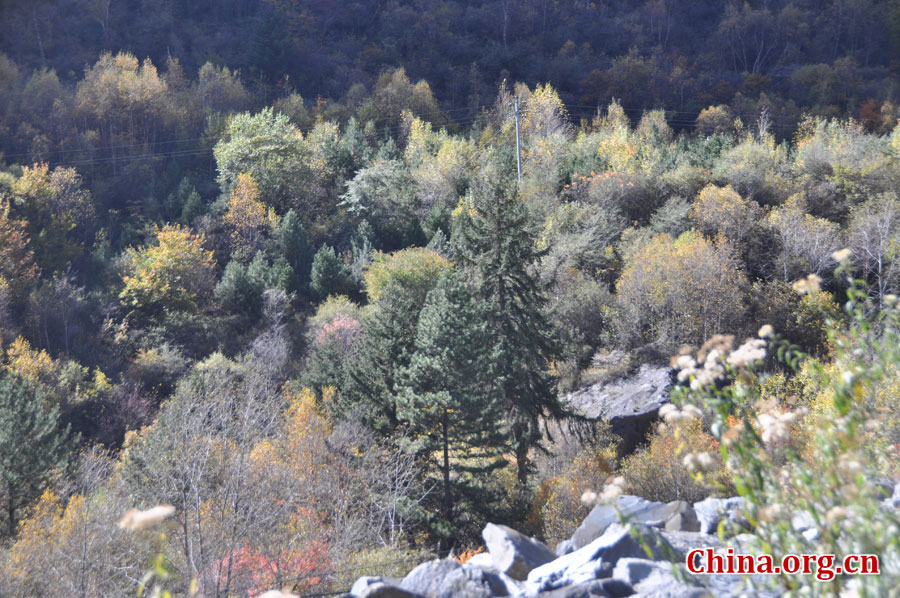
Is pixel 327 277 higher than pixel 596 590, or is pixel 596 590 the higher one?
pixel 596 590

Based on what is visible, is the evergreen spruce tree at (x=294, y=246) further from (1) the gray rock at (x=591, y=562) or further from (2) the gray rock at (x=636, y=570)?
(2) the gray rock at (x=636, y=570)

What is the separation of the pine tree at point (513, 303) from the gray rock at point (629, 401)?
215 cm

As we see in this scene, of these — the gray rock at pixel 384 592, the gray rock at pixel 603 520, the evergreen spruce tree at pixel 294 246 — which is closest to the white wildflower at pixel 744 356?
the gray rock at pixel 384 592

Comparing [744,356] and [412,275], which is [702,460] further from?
[412,275]

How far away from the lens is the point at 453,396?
719 inches

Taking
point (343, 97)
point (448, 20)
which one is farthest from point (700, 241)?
point (448, 20)

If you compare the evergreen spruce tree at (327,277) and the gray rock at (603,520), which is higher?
the gray rock at (603,520)

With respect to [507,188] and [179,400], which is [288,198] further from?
[507,188]

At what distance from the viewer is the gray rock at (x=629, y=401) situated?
2391cm

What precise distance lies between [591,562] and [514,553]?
4.02 ft

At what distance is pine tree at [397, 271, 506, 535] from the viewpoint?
18.3 metres

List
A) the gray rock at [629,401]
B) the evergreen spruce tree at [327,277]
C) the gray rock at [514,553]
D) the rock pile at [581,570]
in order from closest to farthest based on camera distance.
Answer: the rock pile at [581,570] → the gray rock at [514,553] → the gray rock at [629,401] → the evergreen spruce tree at [327,277]

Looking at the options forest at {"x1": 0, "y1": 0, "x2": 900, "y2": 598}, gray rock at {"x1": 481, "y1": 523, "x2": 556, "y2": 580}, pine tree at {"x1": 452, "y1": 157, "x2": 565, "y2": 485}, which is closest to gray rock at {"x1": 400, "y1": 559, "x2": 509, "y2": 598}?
gray rock at {"x1": 481, "y1": 523, "x2": 556, "y2": 580}

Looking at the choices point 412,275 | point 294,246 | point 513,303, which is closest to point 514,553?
point 513,303
